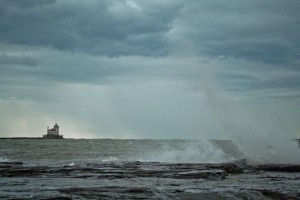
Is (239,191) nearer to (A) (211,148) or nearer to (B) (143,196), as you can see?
(B) (143,196)

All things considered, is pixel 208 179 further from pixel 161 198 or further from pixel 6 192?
pixel 6 192

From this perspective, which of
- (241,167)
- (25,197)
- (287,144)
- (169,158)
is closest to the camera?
(25,197)

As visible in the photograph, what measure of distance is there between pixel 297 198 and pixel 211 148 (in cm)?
4150

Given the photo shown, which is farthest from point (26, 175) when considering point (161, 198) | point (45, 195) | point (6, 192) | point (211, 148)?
point (211, 148)

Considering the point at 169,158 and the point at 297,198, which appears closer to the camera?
the point at 297,198

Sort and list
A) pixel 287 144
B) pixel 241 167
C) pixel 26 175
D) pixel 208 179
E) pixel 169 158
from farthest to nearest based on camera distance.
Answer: pixel 169 158, pixel 287 144, pixel 241 167, pixel 26 175, pixel 208 179

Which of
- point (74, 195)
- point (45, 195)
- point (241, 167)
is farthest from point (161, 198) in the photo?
point (241, 167)

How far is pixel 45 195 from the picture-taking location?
730 inches

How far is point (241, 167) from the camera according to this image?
37312 mm

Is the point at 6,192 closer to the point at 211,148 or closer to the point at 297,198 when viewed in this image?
the point at 297,198

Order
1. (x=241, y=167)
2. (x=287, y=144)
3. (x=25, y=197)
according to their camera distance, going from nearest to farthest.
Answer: (x=25, y=197) < (x=241, y=167) < (x=287, y=144)

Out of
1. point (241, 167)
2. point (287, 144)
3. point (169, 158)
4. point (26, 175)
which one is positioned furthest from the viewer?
point (169, 158)

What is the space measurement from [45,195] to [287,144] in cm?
3487

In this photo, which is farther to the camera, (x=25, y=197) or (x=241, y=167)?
(x=241, y=167)
